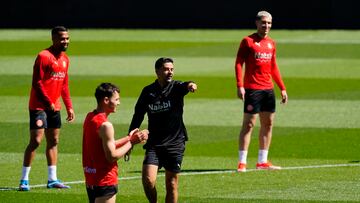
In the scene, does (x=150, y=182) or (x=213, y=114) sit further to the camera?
(x=213, y=114)

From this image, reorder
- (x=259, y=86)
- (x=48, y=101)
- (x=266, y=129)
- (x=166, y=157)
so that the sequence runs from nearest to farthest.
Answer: (x=166, y=157)
(x=48, y=101)
(x=259, y=86)
(x=266, y=129)

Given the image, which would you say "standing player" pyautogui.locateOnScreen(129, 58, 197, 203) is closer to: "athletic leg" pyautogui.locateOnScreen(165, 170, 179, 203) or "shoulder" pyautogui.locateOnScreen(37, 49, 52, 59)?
"athletic leg" pyautogui.locateOnScreen(165, 170, 179, 203)

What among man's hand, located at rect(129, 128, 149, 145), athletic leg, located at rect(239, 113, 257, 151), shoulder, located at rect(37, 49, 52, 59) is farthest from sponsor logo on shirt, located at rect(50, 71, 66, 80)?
man's hand, located at rect(129, 128, 149, 145)

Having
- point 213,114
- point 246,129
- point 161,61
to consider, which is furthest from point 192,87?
point 213,114

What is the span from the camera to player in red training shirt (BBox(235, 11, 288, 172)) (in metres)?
18.5

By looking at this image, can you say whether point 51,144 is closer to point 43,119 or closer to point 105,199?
point 43,119

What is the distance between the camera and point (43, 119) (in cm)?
1672

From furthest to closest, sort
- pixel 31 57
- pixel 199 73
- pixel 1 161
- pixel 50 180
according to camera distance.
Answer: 1. pixel 31 57
2. pixel 199 73
3. pixel 1 161
4. pixel 50 180

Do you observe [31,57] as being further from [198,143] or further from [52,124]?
[52,124]

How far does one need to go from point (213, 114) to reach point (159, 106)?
11.2 metres

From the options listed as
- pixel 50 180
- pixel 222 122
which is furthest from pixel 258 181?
pixel 222 122
